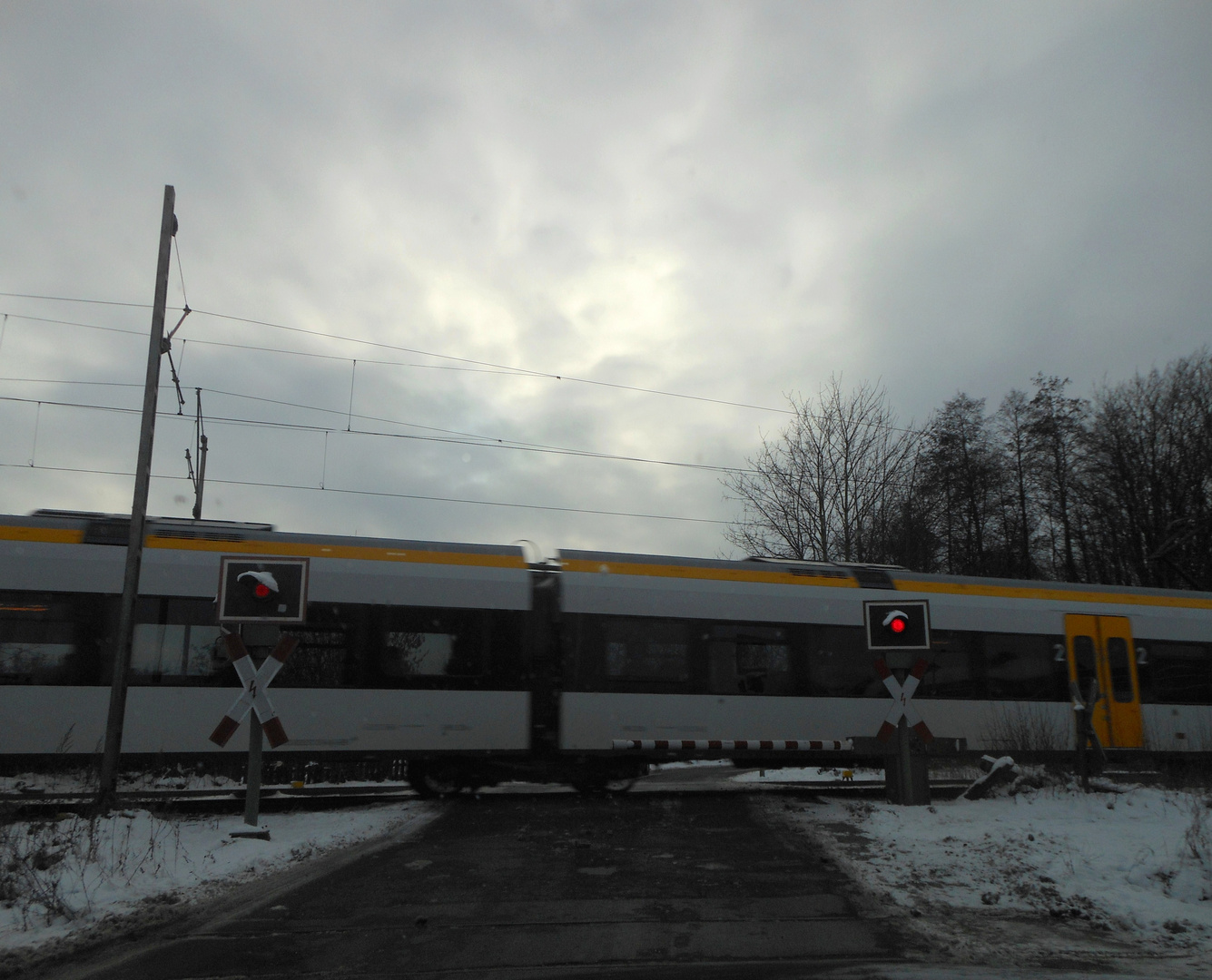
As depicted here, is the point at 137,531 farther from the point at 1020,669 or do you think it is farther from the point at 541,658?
the point at 1020,669

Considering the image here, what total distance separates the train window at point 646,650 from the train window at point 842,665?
198cm

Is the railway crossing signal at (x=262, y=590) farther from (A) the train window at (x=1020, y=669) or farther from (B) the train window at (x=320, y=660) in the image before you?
(A) the train window at (x=1020, y=669)

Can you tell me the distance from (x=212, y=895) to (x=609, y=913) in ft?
9.34

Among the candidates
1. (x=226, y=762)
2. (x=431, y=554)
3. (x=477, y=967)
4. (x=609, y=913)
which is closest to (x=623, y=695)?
(x=431, y=554)

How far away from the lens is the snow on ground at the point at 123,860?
223 inches

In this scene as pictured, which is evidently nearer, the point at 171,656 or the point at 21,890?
the point at 21,890

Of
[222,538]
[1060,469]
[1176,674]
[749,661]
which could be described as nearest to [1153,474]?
[1060,469]

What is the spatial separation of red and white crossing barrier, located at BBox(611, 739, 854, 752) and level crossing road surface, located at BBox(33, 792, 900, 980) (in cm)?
310

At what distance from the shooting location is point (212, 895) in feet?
21.1

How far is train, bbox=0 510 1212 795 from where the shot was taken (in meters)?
10.9

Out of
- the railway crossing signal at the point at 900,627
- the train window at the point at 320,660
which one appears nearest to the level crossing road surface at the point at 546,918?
the railway crossing signal at the point at 900,627

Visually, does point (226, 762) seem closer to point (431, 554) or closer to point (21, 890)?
point (431, 554)

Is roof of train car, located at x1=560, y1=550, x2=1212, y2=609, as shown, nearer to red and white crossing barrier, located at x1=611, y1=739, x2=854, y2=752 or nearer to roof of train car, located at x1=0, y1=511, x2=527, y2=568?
roof of train car, located at x1=0, y1=511, x2=527, y2=568

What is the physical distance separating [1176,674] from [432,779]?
11938 millimetres
